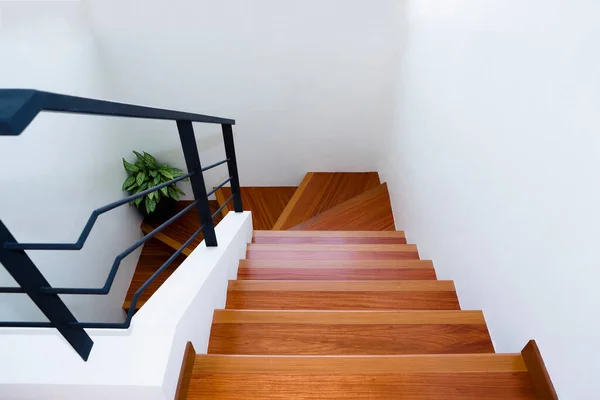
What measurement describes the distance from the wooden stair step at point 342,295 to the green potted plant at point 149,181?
1907 mm

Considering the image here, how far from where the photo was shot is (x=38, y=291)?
0.65 m

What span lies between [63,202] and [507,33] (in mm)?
2671

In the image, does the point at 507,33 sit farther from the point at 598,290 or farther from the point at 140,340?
the point at 140,340

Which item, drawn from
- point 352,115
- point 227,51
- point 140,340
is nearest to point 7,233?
point 140,340

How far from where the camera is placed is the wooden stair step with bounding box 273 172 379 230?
11.6ft

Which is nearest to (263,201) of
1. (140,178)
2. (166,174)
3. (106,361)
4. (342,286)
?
(166,174)

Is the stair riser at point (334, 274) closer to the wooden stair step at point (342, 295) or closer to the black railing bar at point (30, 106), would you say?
the wooden stair step at point (342, 295)

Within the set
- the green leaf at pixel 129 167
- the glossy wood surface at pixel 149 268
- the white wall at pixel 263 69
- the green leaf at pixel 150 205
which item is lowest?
the glossy wood surface at pixel 149 268

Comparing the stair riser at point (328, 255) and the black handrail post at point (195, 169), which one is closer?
the black handrail post at point (195, 169)

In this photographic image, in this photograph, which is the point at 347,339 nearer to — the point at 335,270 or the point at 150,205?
the point at 335,270

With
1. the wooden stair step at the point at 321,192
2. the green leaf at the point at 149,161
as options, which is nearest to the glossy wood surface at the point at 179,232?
the green leaf at the point at 149,161

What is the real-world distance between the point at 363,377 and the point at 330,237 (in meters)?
1.61

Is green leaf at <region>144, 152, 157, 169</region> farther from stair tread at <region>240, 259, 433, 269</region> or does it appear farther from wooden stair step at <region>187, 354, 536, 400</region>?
wooden stair step at <region>187, 354, 536, 400</region>

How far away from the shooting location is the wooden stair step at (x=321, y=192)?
3544 mm
